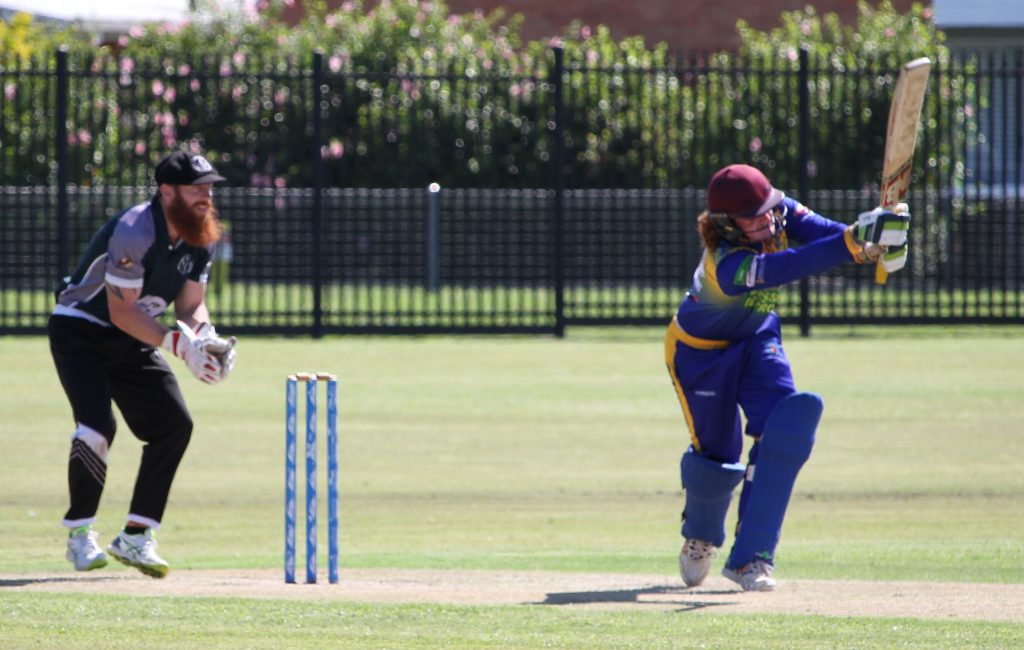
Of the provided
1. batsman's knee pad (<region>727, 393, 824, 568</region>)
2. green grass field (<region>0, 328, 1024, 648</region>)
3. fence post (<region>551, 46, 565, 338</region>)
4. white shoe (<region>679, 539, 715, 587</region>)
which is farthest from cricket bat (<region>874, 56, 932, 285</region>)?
fence post (<region>551, 46, 565, 338</region>)

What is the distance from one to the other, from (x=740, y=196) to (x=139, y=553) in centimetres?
291

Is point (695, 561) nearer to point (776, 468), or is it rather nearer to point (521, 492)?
point (776, 468)

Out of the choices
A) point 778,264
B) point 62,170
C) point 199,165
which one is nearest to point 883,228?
point 778,264

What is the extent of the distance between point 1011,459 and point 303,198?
9155 mm

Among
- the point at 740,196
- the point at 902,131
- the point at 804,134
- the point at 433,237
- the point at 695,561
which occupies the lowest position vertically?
the point at 695,561

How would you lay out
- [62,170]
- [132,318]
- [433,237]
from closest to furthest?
[132,318] < [62,170] < [433,237]

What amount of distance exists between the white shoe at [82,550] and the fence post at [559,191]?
10.1 m

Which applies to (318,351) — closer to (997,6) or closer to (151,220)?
(151,220)

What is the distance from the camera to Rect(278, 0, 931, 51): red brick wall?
1312 inches

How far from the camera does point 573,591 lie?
7.51 metres

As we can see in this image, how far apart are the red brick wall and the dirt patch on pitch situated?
26.0m

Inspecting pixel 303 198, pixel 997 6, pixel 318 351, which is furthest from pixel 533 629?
pixel 997 6

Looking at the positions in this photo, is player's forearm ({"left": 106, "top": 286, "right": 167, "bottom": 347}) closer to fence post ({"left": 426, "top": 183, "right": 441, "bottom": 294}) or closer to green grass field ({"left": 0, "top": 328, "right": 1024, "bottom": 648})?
green grass field ({"left": 0, "top": 328, "right": 1024, "bottom": 648})

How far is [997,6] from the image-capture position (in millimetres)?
31016
